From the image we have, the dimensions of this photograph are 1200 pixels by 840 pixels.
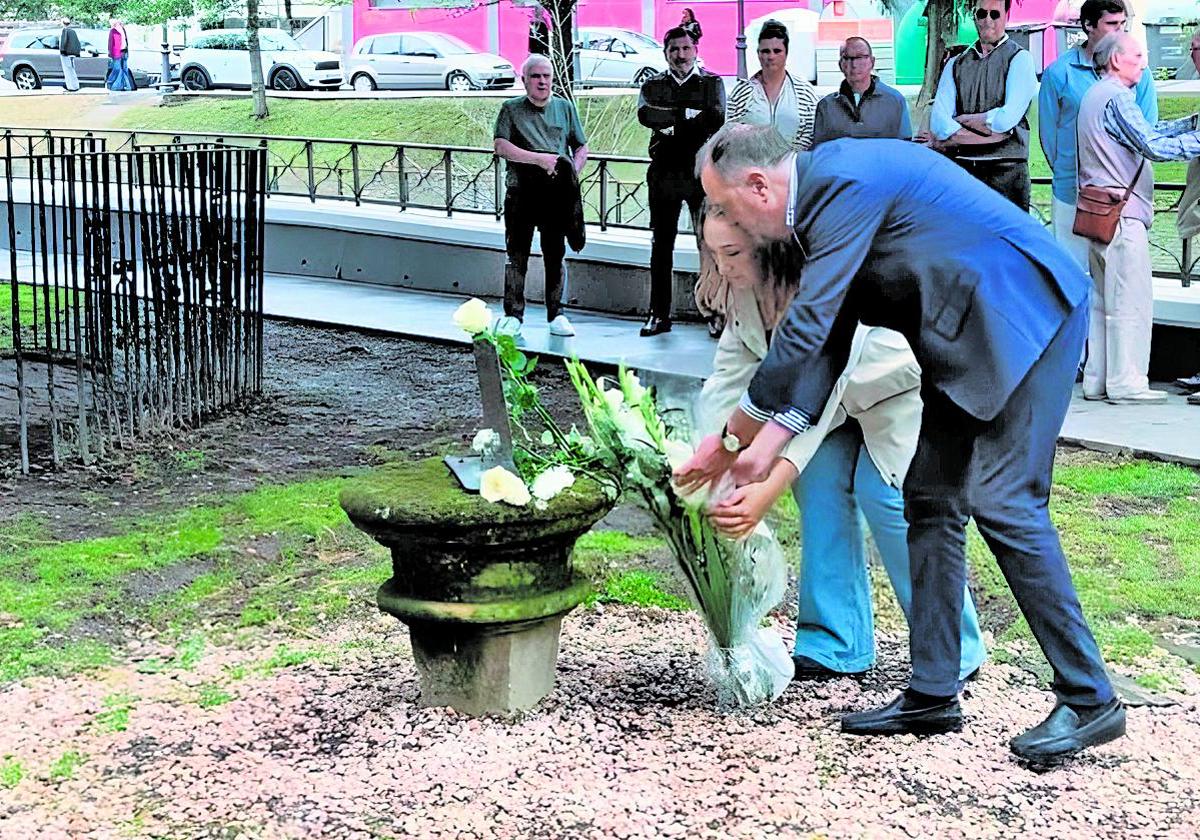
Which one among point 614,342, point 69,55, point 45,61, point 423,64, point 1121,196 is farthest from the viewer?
point 45,61

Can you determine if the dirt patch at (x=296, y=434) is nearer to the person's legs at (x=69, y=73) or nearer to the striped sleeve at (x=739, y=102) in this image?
the striped sleeve at (x=739, y=102)

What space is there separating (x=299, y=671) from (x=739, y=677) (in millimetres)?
1318

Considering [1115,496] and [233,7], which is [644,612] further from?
[233,7]

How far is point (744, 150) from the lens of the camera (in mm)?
3248

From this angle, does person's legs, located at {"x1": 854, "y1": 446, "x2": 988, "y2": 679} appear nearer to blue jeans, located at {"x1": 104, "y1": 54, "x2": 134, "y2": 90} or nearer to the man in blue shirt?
the man in blue shirt

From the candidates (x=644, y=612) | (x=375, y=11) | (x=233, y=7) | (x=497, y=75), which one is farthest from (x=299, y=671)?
(x=233, y=7)

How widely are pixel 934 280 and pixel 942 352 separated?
0.16m

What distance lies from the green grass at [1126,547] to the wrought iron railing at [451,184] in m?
3.76

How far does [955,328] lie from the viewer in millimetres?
3389

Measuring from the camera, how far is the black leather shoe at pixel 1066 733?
3545 millimetres

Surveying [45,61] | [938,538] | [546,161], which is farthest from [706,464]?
[45,61]

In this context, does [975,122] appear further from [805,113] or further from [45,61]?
[45,61]

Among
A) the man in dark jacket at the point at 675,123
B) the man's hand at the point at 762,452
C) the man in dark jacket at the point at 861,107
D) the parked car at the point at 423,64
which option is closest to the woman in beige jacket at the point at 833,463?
the man's hand at the point at 762,452

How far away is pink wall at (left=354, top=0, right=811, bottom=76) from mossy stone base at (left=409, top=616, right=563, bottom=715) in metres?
26.0
